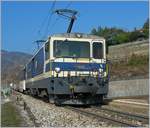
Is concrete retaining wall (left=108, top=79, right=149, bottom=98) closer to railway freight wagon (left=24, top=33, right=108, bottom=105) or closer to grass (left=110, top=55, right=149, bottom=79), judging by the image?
railway freight wagon (left=24, top=33, right=108, bottom=105)

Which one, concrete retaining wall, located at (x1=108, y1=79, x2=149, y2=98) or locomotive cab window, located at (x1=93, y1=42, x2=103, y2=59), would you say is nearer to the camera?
locomotive cab window, located at (x1=93, y1=42, x2=103, y2=59)

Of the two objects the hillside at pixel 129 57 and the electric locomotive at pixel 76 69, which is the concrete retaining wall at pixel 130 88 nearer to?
the electric locomotive at pixel 76 69

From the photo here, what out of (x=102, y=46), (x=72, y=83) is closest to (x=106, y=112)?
(x=72, y=83)

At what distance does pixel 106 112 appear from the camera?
16.6 metres

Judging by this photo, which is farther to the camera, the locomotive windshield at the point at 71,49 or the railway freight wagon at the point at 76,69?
the locomotive windshield at the point at 71,49

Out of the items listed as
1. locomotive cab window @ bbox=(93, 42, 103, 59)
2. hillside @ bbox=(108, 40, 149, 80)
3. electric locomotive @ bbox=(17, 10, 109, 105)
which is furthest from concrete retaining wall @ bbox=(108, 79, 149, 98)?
hillside @ bbox=(108, 40, 149, 80)

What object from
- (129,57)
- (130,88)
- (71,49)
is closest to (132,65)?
(129,57)

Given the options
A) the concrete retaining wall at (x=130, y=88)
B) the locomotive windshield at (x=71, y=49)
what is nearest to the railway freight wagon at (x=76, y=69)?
the locomotive windshield at (x=71, y=49)

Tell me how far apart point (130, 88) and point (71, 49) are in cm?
1208

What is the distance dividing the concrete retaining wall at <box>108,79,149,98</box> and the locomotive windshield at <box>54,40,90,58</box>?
11086 mm

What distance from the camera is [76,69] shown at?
1964 cm

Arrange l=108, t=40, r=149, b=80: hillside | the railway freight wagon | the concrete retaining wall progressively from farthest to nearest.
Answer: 1. l=108, t=40, r=149, b=80: hillside
2. the concrete retaining wall
3. the railway freight wagon

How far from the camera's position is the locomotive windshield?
1967 centimetres

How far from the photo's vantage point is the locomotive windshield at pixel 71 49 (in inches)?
774
